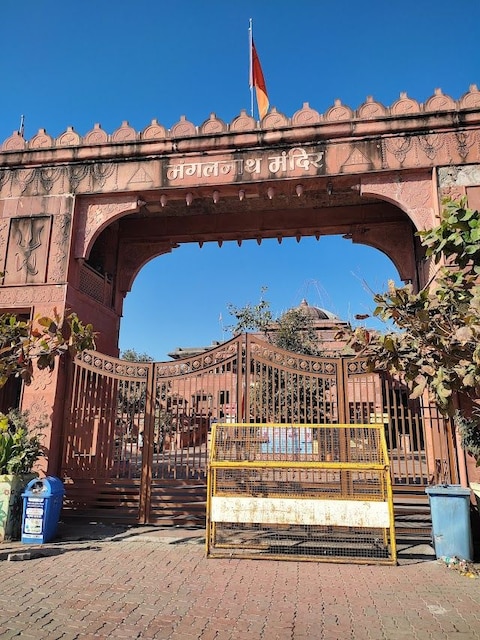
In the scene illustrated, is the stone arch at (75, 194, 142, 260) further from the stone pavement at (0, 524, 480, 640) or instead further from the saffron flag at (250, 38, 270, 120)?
the stone pavement at (0, 524, 480, 640)

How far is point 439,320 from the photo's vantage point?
5.66 m

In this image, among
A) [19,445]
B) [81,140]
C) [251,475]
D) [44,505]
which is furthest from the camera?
[81,140]

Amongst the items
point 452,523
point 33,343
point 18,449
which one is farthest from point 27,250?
point 452,523

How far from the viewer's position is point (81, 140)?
10.1 m

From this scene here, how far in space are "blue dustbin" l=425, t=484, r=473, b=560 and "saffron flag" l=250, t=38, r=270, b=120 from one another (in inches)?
359

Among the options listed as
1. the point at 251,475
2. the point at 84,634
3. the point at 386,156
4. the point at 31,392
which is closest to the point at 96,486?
the point at 31,392

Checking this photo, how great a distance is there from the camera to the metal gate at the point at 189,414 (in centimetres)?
781

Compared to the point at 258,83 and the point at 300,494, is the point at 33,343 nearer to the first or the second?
the point at 300,494

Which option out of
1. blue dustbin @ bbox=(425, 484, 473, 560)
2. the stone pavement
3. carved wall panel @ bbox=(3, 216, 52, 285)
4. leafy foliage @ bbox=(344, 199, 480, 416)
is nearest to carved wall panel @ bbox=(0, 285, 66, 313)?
carved wall panel @ bbox=(3, 216, 52, 285)

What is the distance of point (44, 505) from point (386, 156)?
8.16 m

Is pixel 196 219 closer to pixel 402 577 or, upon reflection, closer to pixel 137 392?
pixel 137 392

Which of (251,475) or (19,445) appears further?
(19,445)

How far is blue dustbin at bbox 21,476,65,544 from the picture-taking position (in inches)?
279

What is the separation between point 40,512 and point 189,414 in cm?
269
